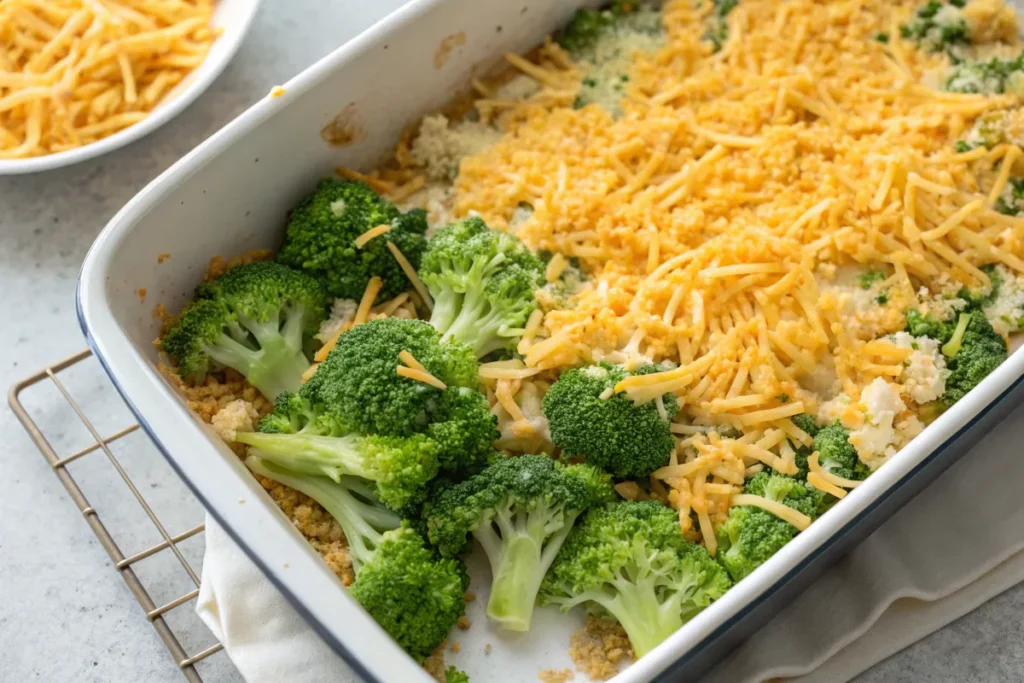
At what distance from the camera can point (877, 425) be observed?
158 centimetres

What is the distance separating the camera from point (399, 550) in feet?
4.92

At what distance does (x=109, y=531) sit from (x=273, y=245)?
0.65 m

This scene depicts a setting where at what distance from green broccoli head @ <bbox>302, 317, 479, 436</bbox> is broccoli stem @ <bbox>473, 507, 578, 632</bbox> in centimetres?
22

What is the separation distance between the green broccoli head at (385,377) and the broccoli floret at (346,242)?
17 centimetres

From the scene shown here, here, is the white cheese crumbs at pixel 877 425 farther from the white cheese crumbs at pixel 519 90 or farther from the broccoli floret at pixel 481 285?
the white cheese crumbs at pixel 519 90

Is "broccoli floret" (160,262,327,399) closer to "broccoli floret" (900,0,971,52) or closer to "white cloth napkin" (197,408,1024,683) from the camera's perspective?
"white cloth napkin" (197,408,1024,683)

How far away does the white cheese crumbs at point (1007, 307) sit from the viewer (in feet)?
5.78

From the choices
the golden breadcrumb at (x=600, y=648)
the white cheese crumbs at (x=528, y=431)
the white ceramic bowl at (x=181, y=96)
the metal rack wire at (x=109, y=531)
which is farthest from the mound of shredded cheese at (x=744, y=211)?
the metal rack wire at (x=109, y=531)

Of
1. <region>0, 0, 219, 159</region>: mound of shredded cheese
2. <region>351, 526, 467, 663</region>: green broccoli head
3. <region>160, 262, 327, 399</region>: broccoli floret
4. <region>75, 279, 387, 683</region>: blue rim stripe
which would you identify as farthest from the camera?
<region>0, 0, 219, 159</region>: mound of shredded cheese

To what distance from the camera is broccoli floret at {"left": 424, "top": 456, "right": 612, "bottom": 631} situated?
154cm

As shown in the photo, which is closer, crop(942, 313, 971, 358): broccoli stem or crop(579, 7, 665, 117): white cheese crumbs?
crop(942, 313, 971, 358): broccoli stem

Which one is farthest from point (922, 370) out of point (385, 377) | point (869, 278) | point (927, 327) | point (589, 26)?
point (589, 26)

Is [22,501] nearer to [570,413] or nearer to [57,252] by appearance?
[57,252]

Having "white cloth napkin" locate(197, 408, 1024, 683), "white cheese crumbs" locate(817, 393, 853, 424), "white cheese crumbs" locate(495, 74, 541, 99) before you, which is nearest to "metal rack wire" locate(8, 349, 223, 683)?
"white cloth napkin" locate(197, 408, 1024, 683)
